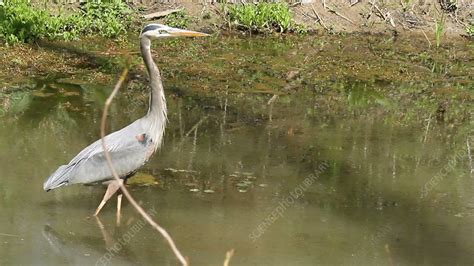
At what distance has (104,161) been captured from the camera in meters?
6.24

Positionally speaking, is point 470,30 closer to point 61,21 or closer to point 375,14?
point 375,14

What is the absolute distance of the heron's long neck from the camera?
20.8 feet

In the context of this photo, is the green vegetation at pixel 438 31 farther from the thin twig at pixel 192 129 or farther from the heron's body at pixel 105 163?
the heron's body at pixel 105 163

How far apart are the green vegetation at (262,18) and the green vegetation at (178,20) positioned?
2.23 feet

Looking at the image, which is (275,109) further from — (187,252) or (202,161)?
(187,252)

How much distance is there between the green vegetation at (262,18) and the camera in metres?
12.4

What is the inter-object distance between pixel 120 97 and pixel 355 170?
302cm

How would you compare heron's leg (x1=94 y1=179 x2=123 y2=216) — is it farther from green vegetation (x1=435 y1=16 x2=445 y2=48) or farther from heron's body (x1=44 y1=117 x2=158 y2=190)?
green vegetation (x1=435 y1=16 x2=445 y2=48)

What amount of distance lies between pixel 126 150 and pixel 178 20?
625cm

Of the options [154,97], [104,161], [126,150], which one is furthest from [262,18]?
[104,161]

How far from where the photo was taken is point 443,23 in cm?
1277

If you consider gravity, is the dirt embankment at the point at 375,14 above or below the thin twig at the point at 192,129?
above

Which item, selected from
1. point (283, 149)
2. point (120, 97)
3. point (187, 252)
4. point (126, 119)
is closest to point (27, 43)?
point (120, 97)

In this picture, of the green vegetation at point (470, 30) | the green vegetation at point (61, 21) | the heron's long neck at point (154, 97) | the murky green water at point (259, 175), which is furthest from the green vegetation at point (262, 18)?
the heron's long neck at point (154, 97)
